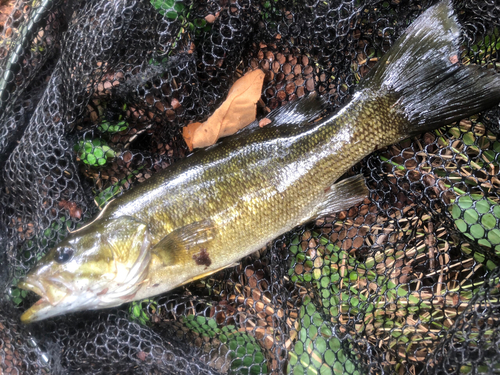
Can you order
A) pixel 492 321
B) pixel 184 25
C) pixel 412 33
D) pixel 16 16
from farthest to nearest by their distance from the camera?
1. pixel 16 16
2. pixel 184 25
3. pixel 412 33
4. pixel 492 321

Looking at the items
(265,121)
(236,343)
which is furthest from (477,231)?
(236,343)

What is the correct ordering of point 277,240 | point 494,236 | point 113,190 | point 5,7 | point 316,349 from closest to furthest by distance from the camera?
point 494,236
point 316,349
point 277,240
point 113,190
point 5,7

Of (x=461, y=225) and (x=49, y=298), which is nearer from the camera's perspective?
(x=49, y=298)

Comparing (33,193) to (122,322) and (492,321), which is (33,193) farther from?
(492,321)

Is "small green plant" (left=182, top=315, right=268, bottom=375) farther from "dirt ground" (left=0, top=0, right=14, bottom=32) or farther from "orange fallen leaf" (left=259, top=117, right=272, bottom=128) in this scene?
"dirt ground" (left=0, top=0, right=14, bottom=32)

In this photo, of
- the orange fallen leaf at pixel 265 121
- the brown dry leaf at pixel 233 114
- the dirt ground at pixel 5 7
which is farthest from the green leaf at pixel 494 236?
the dirt ground at pixel 5 7

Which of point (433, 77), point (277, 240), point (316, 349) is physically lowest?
point (316, 349)

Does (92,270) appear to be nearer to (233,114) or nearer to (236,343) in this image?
(236,343)

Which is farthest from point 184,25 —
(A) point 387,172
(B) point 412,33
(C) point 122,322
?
(C) point 122,322
